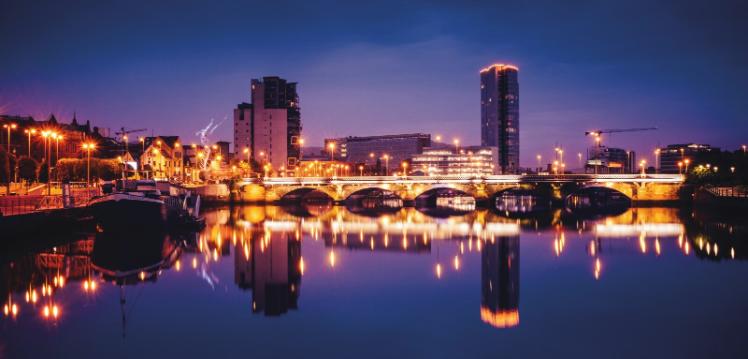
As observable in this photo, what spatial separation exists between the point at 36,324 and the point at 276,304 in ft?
31.6

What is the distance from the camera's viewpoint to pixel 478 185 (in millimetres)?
98188

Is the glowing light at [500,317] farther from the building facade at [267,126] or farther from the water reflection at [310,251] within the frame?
the building facade at [267,126]

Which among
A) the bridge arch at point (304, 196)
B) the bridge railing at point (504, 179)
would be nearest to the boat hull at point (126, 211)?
the bridge railing at point (504, 179)

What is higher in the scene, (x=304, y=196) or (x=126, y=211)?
(x=126, y=211)

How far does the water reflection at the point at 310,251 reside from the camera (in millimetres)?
27781

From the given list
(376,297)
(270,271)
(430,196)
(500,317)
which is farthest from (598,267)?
(430,196)

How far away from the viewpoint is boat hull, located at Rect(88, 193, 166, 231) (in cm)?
5012

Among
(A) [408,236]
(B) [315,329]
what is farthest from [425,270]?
(A) [408,236]

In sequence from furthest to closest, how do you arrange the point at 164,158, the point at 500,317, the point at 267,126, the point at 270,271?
the point at 267,126 → the point at 164,158 → the point at 270,271 → the point at 500,317

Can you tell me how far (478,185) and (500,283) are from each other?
222 feet

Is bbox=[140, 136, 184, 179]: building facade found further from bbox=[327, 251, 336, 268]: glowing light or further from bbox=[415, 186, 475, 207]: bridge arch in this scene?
bbox=[327, 251, 336, 268]: glowing light

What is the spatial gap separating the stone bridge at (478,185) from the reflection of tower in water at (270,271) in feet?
163

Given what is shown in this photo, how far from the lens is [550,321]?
23172 millimetres

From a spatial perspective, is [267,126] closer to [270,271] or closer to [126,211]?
[126,211]
